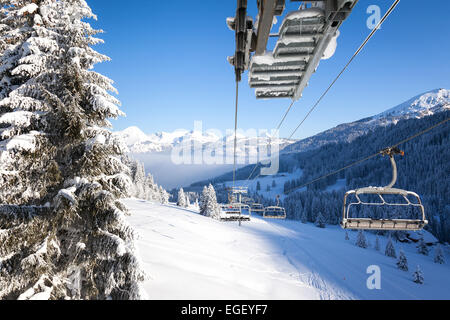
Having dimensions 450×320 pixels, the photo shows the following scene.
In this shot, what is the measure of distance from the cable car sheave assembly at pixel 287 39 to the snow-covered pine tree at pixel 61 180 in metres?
5.00

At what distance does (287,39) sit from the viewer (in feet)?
12.9

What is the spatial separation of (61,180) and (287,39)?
745cm

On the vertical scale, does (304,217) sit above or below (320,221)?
above

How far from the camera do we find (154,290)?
40.0 ft

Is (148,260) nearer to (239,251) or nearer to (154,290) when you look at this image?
(154,290)

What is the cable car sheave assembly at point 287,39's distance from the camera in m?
3.26

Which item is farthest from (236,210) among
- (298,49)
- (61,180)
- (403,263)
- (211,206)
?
(403,263)

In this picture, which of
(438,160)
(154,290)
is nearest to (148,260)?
(154,290)

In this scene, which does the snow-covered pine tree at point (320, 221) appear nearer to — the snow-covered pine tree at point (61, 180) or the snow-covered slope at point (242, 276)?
the snow-covered slope at point (242, 276)

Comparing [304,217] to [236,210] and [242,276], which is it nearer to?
[236,210]

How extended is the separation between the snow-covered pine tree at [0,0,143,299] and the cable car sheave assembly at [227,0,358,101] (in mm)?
4998

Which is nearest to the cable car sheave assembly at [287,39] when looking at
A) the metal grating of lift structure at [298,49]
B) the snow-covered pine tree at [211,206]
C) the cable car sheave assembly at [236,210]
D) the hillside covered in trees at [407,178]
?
the metal grating of lift structure at [298,49]

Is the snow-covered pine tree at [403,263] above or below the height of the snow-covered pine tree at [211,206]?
below
